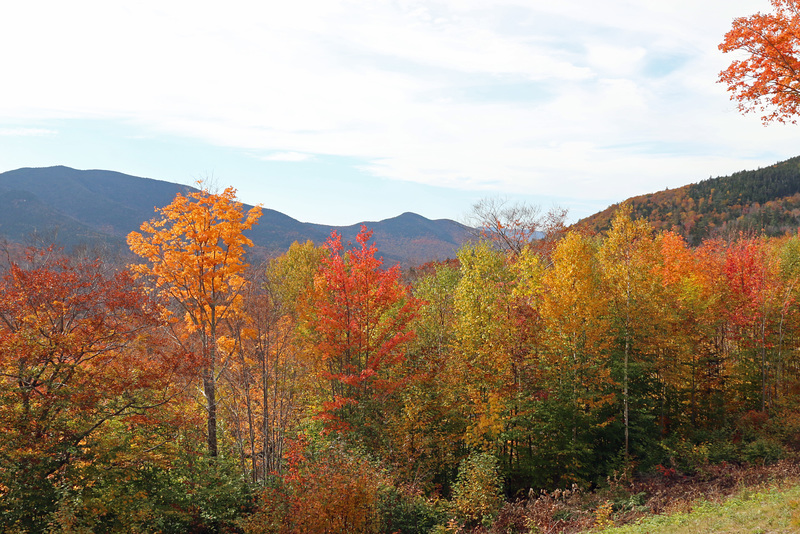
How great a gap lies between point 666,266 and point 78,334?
98.7ft

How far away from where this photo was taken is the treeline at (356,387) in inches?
437

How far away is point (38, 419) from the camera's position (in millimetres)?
10195

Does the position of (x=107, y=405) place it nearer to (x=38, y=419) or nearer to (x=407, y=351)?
(x=38, y=419)

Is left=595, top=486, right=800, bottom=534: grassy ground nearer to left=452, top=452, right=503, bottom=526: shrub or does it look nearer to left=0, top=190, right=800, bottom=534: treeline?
left=452, top=452, right=503, bottom=526: shrub

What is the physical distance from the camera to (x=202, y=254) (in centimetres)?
1795

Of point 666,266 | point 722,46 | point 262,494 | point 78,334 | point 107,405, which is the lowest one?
point 262,494

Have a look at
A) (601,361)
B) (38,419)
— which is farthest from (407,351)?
(38,419)

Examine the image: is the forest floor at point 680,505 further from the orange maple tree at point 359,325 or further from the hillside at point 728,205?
the hillside at point 728,205

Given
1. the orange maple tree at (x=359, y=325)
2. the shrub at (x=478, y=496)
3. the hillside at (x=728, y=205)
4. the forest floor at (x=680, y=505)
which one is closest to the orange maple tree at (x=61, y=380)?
the orange maple tree at (x=359, y=325)

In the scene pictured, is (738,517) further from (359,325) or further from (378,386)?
(359,325)

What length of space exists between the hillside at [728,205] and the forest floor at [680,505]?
263 ft

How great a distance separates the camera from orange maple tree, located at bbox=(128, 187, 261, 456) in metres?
17.4

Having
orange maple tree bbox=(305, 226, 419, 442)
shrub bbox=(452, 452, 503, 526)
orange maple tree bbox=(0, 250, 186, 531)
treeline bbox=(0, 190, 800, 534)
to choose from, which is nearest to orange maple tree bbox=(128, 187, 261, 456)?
treeline bbox=(0, 190, 800, 534)

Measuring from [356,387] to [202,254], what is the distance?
876 cm
